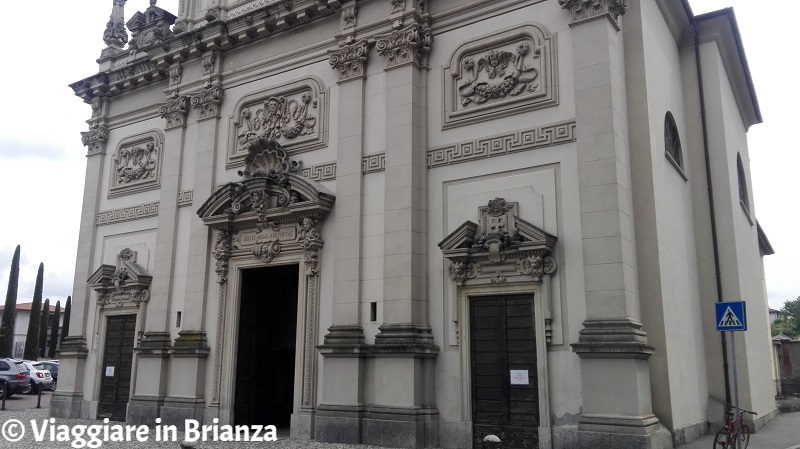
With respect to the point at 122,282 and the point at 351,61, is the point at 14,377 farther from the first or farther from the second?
the point at 351,61

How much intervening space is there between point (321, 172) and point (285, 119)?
2.10m

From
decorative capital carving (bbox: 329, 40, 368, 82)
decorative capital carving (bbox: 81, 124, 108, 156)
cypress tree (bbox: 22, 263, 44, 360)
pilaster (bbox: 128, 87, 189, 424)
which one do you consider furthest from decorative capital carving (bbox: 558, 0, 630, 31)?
cypress tree (bbox: 22, 263, 44, 360)

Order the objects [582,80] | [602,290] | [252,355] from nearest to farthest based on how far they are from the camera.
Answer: [602,290], [582,80], [252,355]

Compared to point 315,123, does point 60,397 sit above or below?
below

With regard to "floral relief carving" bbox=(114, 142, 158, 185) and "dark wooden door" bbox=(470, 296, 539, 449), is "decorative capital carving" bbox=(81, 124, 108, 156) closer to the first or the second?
"floral relief carving" bbox=(114, 142, 158, 185)

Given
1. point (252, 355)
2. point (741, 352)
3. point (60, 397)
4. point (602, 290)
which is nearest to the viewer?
point (602, 290)

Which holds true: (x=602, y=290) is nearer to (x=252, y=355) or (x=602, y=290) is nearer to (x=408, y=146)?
(x=408, y=146)

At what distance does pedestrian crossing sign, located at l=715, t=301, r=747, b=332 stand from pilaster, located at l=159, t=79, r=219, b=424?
39.0 feet

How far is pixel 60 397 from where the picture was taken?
1948cm

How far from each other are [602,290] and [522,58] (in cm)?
526

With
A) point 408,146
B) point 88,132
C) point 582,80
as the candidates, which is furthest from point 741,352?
point 88,132

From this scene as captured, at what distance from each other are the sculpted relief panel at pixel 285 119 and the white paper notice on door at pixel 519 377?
7.37m

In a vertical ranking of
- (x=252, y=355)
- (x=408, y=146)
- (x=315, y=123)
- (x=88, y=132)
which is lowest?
(x=252, y=355)

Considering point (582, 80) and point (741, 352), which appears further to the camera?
point (741, 352)
